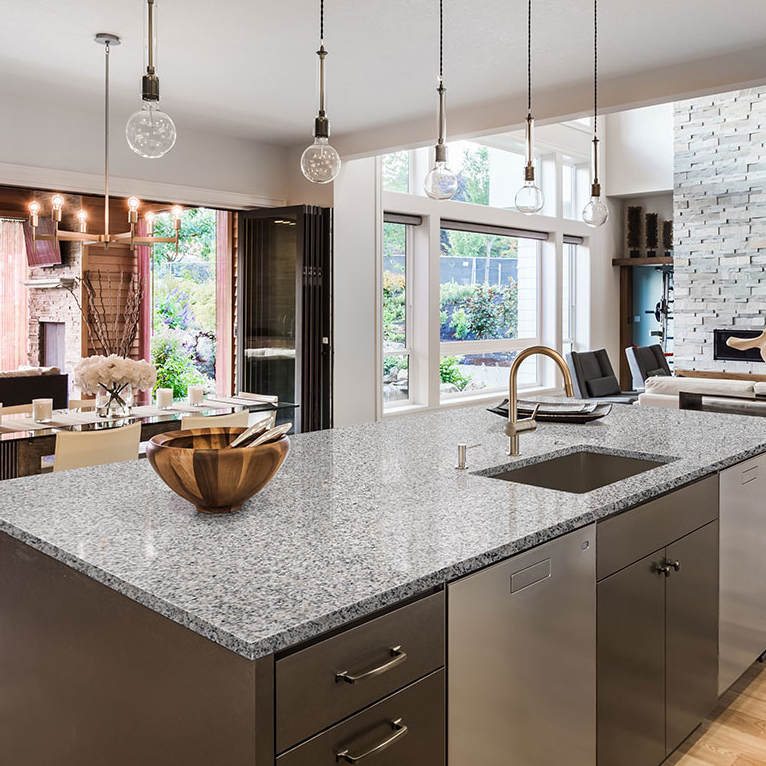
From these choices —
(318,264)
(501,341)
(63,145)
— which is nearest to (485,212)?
(501,341)

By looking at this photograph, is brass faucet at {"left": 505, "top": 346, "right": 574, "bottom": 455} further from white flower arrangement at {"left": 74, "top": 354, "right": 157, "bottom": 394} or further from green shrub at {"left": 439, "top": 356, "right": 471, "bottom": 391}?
green shrub at {"left": 439, "top": 356, "right": 471, "bottom": 391}

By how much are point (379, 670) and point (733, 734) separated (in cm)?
164

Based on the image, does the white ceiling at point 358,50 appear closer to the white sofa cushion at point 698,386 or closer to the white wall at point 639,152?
the white sofa cushion at point 698,386

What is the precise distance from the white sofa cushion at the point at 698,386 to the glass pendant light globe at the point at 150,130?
391 centimetres

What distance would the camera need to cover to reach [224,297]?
27.1 ft

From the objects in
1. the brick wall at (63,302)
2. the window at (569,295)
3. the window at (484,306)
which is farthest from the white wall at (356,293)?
the window at (569,295)

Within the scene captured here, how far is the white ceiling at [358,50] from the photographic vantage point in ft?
12.1

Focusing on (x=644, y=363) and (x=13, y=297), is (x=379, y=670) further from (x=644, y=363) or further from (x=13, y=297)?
(x=13, y=297)

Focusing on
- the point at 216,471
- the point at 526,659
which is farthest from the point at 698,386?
the point at 216,471

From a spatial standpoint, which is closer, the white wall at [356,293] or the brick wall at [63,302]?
the white wall at [356,293]

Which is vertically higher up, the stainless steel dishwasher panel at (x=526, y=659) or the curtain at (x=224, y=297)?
the curtain at (x=224, y=297)

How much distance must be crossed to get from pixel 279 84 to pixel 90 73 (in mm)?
1142

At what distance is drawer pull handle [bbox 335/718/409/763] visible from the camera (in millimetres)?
1146

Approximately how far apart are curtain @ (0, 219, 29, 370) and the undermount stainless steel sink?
7.73 meters
